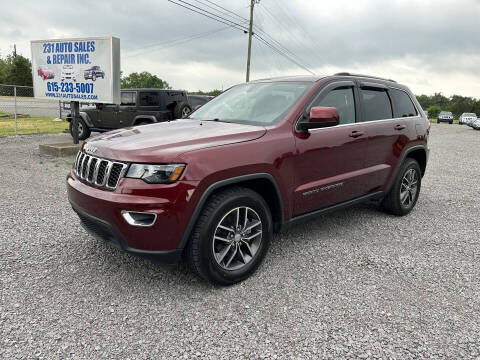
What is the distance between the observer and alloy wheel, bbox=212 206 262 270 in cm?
300

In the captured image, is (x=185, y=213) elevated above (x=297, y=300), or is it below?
above

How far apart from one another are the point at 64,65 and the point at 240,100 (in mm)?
7639

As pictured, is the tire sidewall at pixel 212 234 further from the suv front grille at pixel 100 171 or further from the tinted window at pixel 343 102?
the tinted window at pixel 343 102

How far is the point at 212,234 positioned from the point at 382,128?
2653mm

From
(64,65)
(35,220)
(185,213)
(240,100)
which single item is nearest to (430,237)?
(240,100)

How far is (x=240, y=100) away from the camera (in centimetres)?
409

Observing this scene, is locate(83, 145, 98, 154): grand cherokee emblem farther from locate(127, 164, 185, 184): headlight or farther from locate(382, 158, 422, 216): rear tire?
locate(382, 158, 422, 216): rear tire

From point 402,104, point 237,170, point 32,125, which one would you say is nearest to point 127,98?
point 32,125

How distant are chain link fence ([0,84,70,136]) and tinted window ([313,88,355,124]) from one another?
12.0m

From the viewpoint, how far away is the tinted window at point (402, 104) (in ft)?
15.8

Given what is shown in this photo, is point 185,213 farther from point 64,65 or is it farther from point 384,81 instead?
point 64,65

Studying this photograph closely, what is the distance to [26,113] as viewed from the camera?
20391 mm

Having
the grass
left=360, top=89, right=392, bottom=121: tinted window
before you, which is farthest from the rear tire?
the grass

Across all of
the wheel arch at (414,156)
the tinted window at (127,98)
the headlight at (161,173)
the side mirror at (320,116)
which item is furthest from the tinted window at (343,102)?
the tinted window at (127,98)
